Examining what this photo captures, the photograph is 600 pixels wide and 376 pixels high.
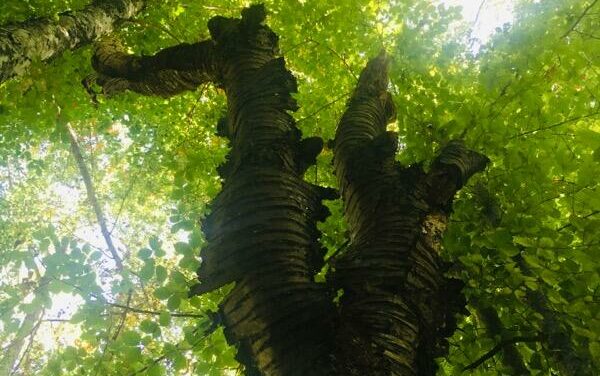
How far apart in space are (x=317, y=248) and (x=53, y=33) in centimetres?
361

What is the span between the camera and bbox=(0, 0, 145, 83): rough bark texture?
3633 millimetres

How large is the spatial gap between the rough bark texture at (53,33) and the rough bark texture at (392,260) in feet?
9.03

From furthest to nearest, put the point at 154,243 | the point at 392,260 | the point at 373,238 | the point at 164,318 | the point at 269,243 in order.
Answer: the point at 154,243, the point at 164,318, the point at 373,238, the point at 392,260, the point at 269,243

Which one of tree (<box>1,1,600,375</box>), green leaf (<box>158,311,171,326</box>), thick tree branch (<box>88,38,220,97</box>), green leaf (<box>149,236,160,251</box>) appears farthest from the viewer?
thick tree branch (<box>88,38,220,97</box>)

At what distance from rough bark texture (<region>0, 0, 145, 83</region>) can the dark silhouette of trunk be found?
2.04m

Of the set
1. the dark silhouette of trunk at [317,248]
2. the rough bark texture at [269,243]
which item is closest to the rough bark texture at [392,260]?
the dark silhouette of trunk at [317,248]

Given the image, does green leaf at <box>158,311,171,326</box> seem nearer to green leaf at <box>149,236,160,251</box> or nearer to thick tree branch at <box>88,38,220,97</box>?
green leaf at <box>149,236,160,251</box>

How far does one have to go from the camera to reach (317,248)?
2.04 metres

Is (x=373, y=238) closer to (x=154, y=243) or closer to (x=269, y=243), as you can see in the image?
(x=269, y=243)

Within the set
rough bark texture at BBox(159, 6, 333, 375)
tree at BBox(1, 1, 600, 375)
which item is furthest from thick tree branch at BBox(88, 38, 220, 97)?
rough bark texture at BBox(159, 6, 333, 375)

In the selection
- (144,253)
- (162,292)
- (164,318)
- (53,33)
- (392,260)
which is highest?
(53,33)

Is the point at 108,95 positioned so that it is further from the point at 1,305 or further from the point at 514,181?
the point at 514,181

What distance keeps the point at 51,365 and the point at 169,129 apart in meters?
5.48

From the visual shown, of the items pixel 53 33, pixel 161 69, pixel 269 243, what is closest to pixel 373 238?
pixel 269 243
